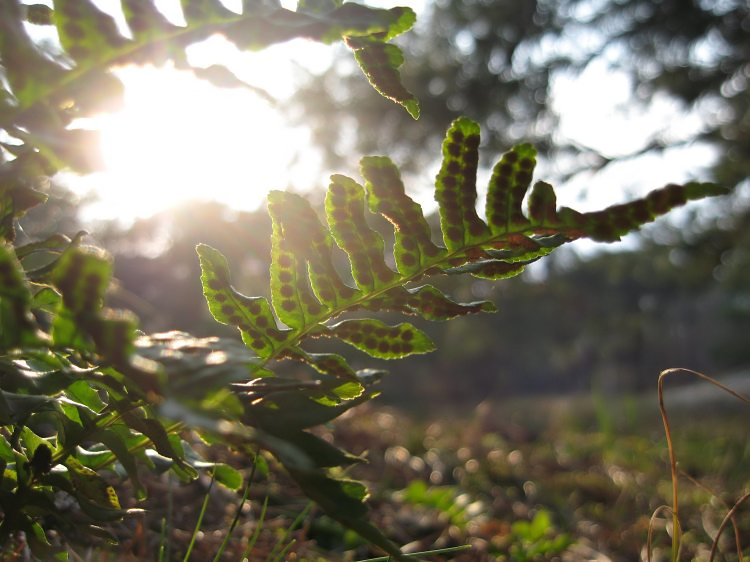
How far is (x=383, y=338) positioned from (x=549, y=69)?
332 inches

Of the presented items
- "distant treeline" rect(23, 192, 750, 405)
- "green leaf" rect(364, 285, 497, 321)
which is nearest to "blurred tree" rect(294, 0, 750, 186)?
"distant treeline" rect(23, 192, 750, 405)

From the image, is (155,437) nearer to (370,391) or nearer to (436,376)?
(370,391)

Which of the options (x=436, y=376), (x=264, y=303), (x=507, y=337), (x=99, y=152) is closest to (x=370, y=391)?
(x=264, y=303)

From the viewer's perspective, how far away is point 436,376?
38344 millimetres

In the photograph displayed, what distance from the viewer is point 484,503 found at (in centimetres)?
318

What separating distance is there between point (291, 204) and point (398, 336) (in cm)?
26

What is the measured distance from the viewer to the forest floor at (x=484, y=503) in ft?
5.81

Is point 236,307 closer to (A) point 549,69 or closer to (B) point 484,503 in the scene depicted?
(B) point 484,503

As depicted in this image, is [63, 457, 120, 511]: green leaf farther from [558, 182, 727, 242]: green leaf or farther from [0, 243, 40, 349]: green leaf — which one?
[558, 182, 727, 242]: green leaf

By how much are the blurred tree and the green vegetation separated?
7.57 m

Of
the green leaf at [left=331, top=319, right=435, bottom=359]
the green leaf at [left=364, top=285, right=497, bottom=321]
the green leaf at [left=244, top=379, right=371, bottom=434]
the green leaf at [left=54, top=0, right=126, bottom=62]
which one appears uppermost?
the green leaf at [left=54, top=0, right=126, bottom=62]

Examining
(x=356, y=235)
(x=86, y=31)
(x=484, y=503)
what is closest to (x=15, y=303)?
(x=86, y=31)

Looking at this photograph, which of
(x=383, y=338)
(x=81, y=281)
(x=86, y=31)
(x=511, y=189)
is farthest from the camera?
(x=383, y=338)

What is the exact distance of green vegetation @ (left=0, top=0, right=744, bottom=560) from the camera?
0.72m
